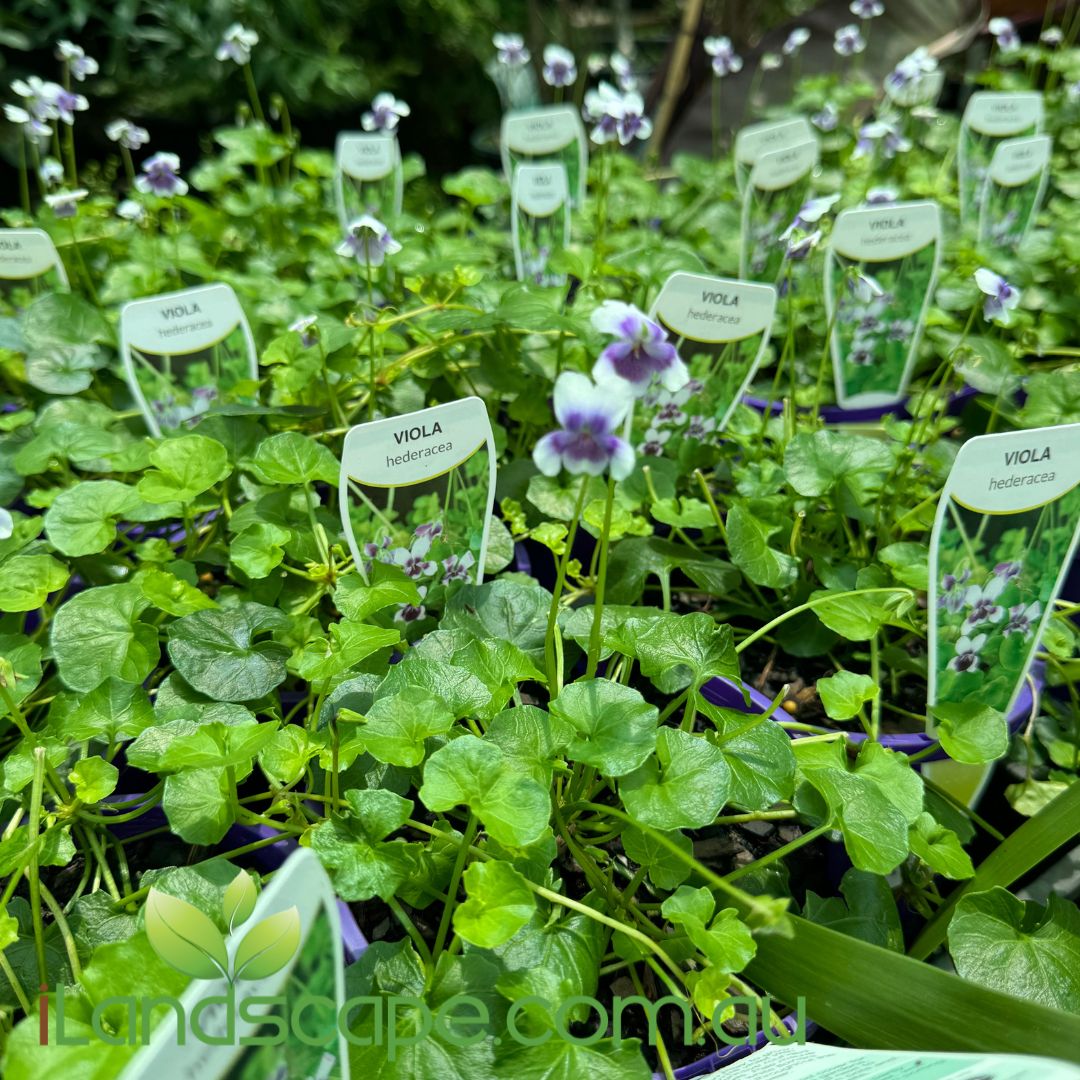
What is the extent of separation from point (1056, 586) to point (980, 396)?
56 cm

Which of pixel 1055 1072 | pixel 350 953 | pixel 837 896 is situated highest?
pixel 1055 1072

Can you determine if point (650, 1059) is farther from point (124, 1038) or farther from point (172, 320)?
point (172, 320)

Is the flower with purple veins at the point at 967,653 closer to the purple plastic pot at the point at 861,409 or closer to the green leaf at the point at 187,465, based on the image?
the purple plastic pot at the point at 861,409

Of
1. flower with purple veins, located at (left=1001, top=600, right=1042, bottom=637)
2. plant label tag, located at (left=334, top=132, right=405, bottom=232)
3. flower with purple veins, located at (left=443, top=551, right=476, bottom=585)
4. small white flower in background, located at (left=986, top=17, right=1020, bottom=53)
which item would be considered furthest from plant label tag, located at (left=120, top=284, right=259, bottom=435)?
small white flower in background, located at (left=986, top=17, right=1020, bottom=53)

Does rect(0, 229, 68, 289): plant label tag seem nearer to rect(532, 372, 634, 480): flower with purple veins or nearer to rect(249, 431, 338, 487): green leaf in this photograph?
rect(249, 431, 338, 487): green leaf

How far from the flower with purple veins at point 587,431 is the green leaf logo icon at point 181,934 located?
335 millimetres

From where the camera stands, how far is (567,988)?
0.65 m

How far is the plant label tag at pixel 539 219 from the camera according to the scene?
1.51 m

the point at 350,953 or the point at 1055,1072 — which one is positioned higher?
the point at 1055,1072

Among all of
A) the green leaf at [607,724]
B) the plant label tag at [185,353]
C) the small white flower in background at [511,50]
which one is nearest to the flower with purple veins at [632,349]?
the green leaf at [607,724]

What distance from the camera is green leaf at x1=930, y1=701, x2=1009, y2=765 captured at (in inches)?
32.1

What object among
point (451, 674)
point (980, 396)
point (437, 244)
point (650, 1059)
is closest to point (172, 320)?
point (437, 244)

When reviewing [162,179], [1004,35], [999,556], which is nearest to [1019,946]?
[999,556]

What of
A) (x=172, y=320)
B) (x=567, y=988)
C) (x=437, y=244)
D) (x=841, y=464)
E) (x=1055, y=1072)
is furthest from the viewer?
(x=437, y=244)
